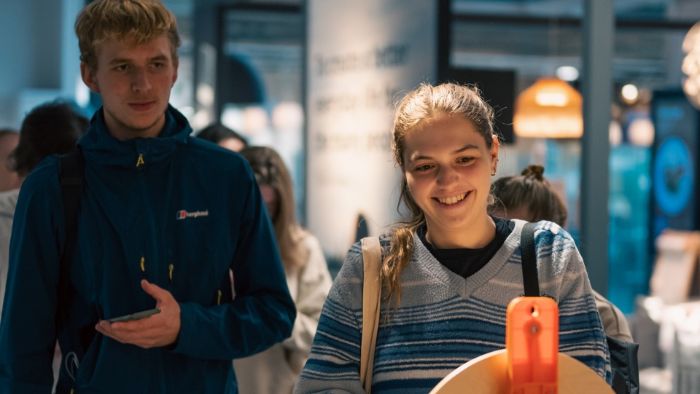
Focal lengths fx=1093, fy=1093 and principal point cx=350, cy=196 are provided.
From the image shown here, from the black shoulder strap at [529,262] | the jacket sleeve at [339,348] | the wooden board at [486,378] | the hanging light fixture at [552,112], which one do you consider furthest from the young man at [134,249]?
the hanging light fixture at [552,112]

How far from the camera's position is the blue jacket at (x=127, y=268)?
2.11m

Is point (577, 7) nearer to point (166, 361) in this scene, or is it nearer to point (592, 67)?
point (592, 67)

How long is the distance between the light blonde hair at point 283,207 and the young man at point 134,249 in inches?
55.2

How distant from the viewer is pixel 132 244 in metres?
2.12

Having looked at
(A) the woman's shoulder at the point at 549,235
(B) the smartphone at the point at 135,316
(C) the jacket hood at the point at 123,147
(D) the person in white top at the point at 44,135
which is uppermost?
(D) the person in white top at the point at 44,135

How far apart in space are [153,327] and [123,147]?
364 mm

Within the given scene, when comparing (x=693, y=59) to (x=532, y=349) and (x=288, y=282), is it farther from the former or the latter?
(x=532, y=349)

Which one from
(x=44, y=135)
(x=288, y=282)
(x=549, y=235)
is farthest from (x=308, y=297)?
(x=549, y=235)

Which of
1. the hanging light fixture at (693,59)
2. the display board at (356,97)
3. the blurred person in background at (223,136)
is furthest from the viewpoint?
the hanging light fixture at (693,59)

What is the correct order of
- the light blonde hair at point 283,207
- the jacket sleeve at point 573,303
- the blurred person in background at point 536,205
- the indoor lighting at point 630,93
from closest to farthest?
the jacket sleeve at point 573,303
the blurred person in background at point 536,205
the light blonde hair at point 283,207
the indoor lighting at point 630,93

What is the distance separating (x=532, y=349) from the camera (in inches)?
47.9

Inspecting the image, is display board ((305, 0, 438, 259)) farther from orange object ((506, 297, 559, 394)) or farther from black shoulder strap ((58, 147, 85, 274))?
orange object ((506, 297, 559, 394))

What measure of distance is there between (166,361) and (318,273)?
1594 millimetres

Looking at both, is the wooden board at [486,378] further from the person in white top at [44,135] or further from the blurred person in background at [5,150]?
the blurred person in background at [5,150]
